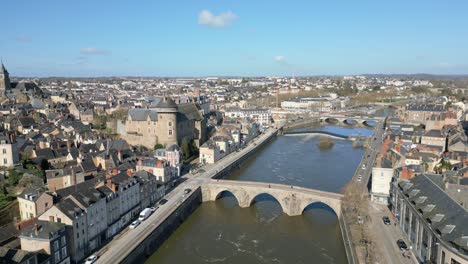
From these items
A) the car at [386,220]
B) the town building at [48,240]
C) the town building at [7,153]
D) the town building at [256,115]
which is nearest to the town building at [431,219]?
the car at [386,220]

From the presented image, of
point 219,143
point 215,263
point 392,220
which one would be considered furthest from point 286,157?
point 215,263

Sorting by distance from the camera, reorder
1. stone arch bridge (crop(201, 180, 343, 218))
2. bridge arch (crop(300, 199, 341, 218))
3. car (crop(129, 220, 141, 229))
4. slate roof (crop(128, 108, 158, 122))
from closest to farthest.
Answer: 1. car (crop(129, 220, 141, 229))
2. bridge arch (crop(300, 199, 341, 218))
3. stone arch bridge (crop(201, 180, 343, 218))
4. slate roof (crop(128, 108, 158, 122))

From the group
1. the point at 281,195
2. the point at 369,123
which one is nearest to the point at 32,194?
the point at 281,195

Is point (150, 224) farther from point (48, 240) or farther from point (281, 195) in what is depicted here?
point (281, 195)

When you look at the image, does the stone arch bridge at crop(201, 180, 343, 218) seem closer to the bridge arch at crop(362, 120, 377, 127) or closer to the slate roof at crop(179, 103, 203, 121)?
the slate roof at crop(179, 103, 203, 121)

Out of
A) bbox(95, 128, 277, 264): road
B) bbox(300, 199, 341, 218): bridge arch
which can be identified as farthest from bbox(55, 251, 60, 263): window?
bbox(300, 199, 341, 218): bridge arch

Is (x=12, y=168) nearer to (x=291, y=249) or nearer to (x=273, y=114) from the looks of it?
(x=291, y=249)

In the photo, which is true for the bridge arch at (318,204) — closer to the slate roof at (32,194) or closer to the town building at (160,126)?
the slate roof at (32,194)
